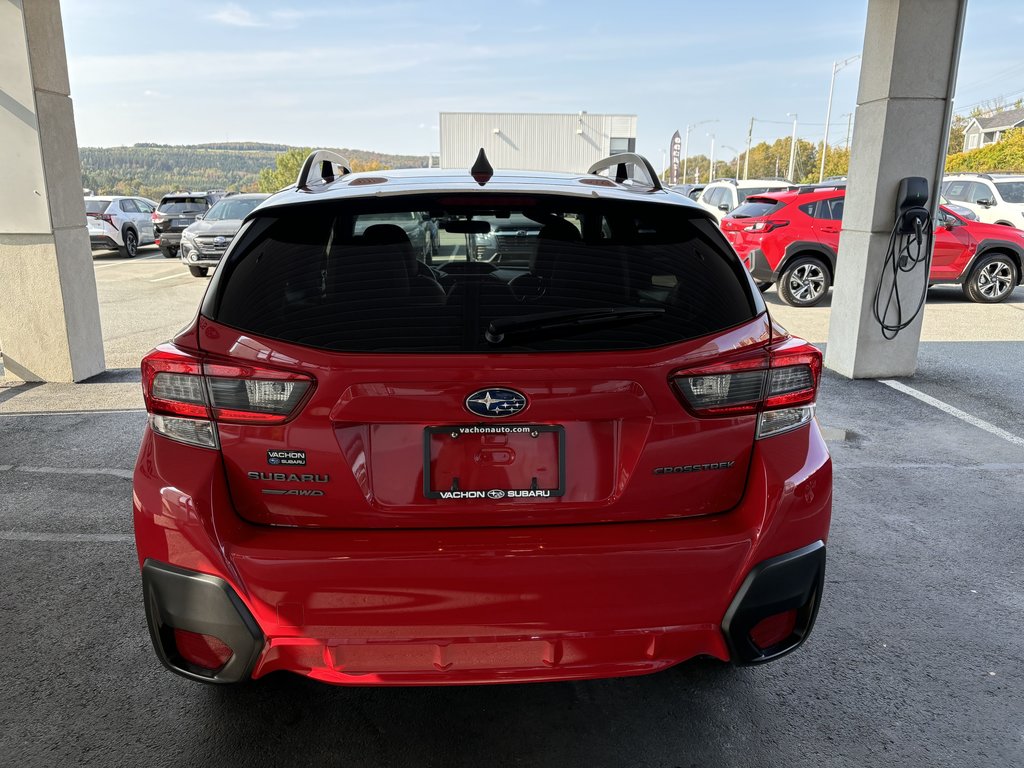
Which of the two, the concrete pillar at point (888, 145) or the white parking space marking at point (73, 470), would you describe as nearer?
the white parking space marking at point (73, 470)

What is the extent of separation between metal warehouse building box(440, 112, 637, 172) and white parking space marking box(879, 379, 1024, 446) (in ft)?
134

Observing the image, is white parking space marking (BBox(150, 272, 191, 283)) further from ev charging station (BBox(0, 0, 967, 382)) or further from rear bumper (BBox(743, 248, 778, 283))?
rear bumper (BBox(743, 248, 778, 283))

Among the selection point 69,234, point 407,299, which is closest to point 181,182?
point 69,234

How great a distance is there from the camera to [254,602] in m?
1.96

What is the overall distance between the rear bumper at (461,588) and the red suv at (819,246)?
32.9ft

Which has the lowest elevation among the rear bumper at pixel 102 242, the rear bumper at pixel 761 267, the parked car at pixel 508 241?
the rear bumper at pixel 102 242

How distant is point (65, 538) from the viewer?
12.8ft

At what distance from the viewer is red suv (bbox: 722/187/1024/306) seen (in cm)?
1164

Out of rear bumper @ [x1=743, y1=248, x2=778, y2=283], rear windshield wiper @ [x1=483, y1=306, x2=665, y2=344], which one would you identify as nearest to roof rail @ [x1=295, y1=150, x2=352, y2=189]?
rear windshield wiper @ [x1=483, y1=306, x2=665, y2=344]

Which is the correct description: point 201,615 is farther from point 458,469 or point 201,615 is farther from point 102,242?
point 102,242

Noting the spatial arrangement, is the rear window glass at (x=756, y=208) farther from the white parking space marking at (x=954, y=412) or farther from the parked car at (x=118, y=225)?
the parked car at (x=118, y=225)

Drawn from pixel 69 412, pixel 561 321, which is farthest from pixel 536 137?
pixel 561 321

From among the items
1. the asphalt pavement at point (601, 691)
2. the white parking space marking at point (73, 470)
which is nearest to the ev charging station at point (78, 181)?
the white parking space marking at point (73, 470)

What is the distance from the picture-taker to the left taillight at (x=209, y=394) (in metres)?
1.96
